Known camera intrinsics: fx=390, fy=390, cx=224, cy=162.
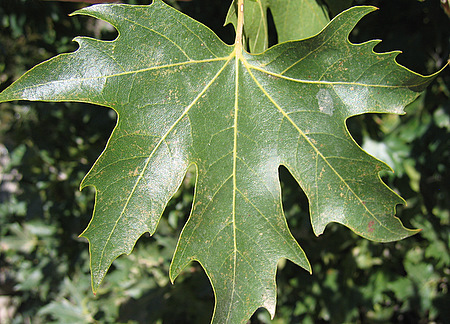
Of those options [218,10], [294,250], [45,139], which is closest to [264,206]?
[294,250]

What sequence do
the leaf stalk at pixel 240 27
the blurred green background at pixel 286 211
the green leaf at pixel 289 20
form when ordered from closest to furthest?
the leaf stalk at pixel 240 27, the green leaf at pixel 289 20, the blurred green background at pixel 286 211

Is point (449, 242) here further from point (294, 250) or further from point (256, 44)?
point (256, 44)

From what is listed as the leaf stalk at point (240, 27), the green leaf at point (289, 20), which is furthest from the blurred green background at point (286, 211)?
the leaf stalk at point (240, 27)

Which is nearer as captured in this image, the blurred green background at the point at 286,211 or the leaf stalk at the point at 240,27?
the leaf stalk at the point at 240,27

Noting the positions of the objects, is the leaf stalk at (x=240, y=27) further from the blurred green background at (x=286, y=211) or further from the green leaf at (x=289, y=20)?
the blurred green background at (x=286, y=211)

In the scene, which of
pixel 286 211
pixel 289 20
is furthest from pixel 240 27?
pixel 286 211

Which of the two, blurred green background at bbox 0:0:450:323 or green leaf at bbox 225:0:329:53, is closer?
green leaf at bbox 225:0:329:53

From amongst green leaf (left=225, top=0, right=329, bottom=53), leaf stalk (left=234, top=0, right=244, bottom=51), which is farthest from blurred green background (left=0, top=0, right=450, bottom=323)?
leaf stalk (left=234, top=0, right=244, bottom=51)

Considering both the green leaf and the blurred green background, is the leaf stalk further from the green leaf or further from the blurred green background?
the blurred green background

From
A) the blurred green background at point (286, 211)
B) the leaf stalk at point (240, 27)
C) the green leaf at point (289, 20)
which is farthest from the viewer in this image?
the blurred green background at point (286, 211)
